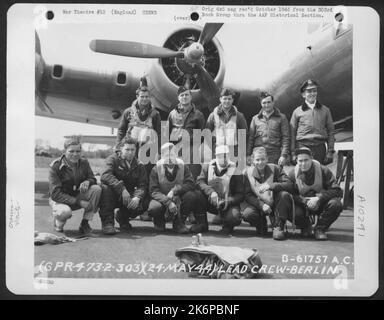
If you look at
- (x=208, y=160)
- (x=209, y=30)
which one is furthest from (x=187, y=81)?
(x=208, y=160)

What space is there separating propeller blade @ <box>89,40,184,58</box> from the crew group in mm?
477

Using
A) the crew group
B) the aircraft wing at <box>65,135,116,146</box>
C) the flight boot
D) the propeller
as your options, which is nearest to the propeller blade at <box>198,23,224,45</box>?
the propeller

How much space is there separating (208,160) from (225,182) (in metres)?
0.18

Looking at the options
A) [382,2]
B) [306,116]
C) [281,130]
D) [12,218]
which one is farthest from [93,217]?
[382,2]

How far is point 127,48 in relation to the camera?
2.02 m

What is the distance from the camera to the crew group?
2.01 m

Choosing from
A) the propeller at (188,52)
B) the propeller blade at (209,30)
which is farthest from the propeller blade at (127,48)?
the propeller blade at (209,30)

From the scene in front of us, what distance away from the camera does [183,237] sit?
200 centimetres

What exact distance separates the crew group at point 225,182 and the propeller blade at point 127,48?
1.56 ft

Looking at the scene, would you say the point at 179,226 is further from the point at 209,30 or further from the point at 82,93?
the point at 209,30

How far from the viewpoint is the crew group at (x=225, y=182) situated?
201 centimetres

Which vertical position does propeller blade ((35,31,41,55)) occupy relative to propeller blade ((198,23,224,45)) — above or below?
below

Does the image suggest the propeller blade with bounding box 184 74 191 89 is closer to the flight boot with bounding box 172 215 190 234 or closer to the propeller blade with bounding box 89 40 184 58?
the propeller blade with bounding box 89 40 184 58

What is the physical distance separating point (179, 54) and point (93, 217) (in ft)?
3.89
